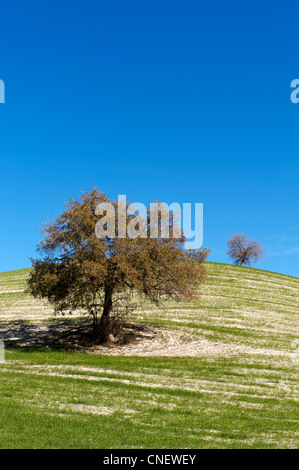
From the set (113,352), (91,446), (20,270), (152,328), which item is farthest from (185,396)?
(20,270)

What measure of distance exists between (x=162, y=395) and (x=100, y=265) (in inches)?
468

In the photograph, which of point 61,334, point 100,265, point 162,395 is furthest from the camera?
point 61,334

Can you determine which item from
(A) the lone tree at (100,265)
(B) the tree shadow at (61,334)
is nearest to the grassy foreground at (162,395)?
(B) the tree shadow at (61,334)

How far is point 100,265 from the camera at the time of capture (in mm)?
27641

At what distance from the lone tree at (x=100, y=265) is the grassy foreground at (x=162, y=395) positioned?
14.1 ft

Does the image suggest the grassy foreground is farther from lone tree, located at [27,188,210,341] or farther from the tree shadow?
lone tree, located at [27,188,210,341]

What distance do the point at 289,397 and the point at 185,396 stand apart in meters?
4.63

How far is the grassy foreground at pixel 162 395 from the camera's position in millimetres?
12375

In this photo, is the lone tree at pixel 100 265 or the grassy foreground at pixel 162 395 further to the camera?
the lone tree at pixel 100 265

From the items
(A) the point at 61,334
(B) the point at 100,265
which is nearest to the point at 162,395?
(B) the point at 100,265

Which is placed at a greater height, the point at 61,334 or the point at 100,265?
the point at 100,265

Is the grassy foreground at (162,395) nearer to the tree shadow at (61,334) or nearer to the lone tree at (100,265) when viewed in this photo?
the tree shadow at (61,334)

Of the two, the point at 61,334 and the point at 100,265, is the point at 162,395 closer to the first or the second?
the point at 100,265

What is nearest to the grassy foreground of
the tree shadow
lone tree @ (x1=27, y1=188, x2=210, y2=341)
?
the tree shadow
